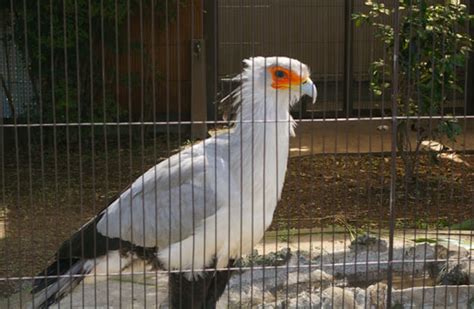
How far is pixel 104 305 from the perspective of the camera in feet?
14.0

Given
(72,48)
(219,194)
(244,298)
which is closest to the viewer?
(219,194)

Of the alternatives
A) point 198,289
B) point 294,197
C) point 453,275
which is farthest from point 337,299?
point 294,197

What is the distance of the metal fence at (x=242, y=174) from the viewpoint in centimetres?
381

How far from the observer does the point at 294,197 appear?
6.81m

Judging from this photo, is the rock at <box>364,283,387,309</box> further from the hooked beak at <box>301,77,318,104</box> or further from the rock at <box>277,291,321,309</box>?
the hooked beak at <box>301,77,318,104</box>

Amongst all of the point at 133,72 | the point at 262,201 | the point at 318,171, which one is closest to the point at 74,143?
the point at 133,72

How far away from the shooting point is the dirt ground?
218 inches

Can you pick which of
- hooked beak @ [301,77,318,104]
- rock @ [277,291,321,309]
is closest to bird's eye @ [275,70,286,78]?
hooked beak @ [301,77,318,104]

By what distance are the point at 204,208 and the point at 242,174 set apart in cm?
24

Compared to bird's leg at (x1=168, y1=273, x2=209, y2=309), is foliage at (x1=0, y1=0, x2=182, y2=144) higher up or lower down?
higher up

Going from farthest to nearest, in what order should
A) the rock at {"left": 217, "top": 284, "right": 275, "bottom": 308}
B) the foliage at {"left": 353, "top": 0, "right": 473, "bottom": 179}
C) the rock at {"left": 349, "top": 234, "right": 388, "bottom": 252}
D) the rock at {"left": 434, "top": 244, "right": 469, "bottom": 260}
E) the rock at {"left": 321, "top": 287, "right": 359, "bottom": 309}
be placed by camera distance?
the foliage at {"left": 353, "top": 0, "right": 473, "bottom": 179} → the rock at {"left": 349, "top": 234, "right": 388, "bottom": 252} → the rock at {"left": 434, "top": 244, "right": 469, "bottom": 260} → the rock at {"left": 217, "top": 284, "right": 275, "bottom": 308} → the rock at {"left": 321, "top": 287, "right": 359, "bottom": 309}

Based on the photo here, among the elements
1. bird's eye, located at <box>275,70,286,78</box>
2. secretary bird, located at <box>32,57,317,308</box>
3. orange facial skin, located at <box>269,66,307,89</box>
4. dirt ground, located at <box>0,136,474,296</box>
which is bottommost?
dirt ground, located at <box>0,136,474,296</box>

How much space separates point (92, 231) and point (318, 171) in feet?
13.1

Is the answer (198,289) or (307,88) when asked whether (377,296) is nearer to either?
(198,289)
